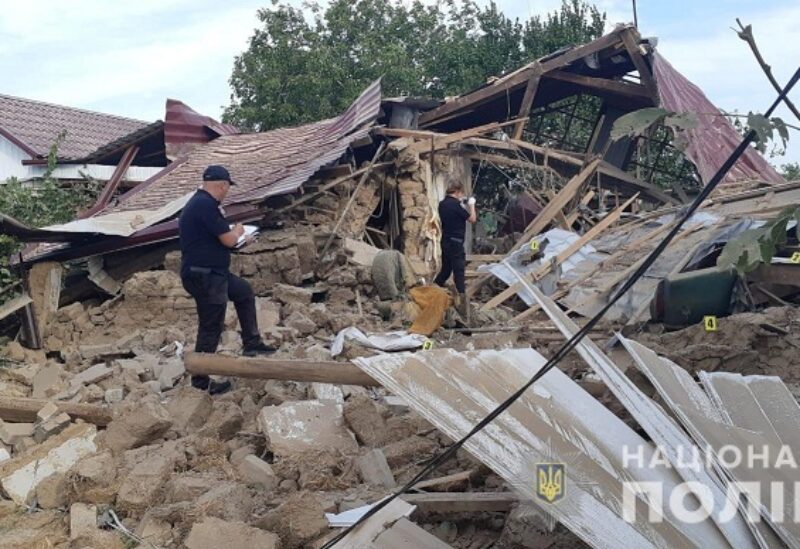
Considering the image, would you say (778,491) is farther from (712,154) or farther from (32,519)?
(712,154)

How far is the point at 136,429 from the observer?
17.0 ft

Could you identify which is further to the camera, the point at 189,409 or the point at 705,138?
the point at 705,138

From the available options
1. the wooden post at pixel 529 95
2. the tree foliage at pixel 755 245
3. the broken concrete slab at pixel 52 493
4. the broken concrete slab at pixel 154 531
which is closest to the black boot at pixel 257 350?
the broken concrete slab at pixel 52 493

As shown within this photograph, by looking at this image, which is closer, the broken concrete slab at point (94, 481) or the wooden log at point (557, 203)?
the broken concrete slab at point (94, 481)

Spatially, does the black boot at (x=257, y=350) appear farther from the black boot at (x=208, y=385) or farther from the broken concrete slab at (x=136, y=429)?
the broken concrete slab at (x=136, y=429)

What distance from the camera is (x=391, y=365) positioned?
3.99 metres

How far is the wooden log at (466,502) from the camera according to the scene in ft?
12.9

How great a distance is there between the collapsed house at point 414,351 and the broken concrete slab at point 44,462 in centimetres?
2

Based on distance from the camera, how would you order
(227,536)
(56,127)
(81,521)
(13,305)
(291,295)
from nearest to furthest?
1. (227,536)
2. (81,521)
3. (13,305)
4. (291,295)
5. (56,127)

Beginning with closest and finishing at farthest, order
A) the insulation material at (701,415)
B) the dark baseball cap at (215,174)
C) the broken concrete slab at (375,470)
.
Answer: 1. the insulation material at (701,415)
2. the broken concrete slab at (375,470)
3. the dark baseball cap at (215,174)

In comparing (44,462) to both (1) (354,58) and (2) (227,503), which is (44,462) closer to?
(2) (227,503)

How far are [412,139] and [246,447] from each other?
25.0ft

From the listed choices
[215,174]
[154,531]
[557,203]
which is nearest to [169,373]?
[215,174]

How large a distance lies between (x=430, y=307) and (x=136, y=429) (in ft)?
13.1
